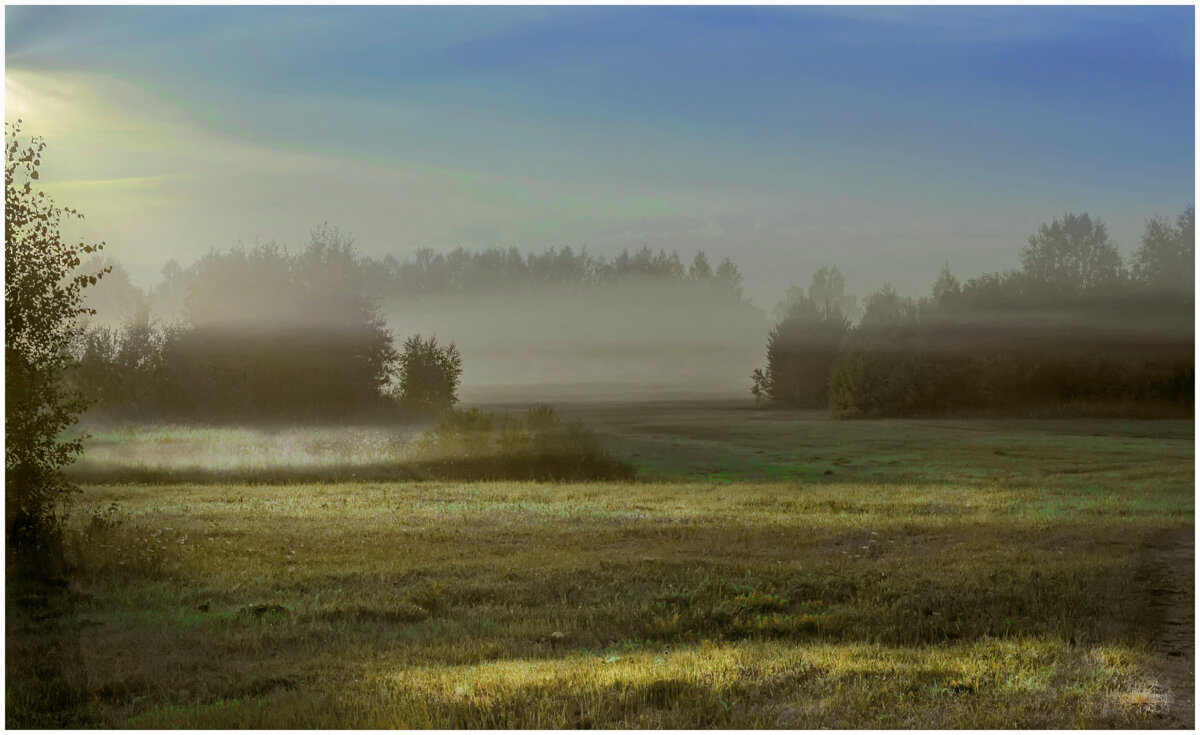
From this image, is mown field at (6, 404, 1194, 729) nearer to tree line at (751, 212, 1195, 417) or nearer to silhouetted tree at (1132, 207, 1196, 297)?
tree line at (751, 212, 1195, 417)

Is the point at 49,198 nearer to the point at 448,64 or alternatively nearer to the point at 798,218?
the point at 448,64

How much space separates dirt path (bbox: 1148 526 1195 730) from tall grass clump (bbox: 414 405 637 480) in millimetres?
4172

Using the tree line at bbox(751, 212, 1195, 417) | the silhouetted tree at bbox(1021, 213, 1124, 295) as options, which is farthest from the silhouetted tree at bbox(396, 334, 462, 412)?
the silhouetted tree at bbox(1021, 213, 1124, 295)

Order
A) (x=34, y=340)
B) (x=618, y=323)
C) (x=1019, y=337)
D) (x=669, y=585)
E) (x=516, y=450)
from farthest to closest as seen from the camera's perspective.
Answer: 1. (x=516, y=450)
2. (x=1019, y=337)
3. (x=618, y=323)
4. (x=34, y=340)
5. (x=669, y=585)

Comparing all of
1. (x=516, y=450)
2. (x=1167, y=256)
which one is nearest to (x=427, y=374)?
(x=516, y=450)

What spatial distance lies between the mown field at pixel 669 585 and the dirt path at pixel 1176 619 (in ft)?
0.09

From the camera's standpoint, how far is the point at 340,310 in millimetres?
8594

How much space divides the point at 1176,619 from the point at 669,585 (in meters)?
3.24

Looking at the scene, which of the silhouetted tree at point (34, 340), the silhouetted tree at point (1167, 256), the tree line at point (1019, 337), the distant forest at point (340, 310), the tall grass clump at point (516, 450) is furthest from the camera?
the tall grass clump at point (516, 450)

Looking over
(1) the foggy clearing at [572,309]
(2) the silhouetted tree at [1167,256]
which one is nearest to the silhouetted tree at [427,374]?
(1) the foggy clearing at [572,309]

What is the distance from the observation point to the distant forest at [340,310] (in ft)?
27.6

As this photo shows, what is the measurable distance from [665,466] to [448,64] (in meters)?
3.82

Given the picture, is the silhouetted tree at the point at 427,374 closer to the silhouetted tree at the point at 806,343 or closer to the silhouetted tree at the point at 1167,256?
the silhouetted tree at the point at 806,343

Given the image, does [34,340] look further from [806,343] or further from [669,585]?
[806,343]
